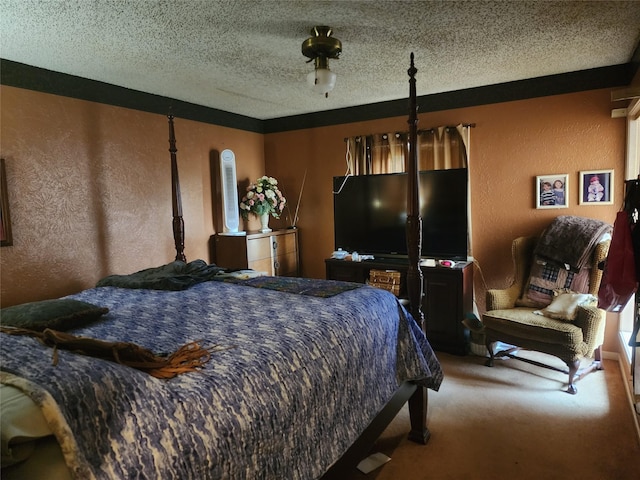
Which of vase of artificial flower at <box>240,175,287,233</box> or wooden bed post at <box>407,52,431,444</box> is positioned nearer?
wooden bed post at <box>407,52,431,444</box>

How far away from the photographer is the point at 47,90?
298 centimetres

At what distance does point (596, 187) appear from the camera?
3363 mm

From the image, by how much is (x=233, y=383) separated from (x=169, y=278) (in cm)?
147

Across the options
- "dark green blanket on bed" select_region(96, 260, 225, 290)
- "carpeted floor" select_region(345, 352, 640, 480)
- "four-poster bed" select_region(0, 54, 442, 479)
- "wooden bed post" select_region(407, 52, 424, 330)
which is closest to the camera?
"four-poster bed" select_region(0, 54, 442, 479)

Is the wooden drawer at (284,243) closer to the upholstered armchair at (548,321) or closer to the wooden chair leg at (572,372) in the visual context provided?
the upholstered armchair at (548,321)

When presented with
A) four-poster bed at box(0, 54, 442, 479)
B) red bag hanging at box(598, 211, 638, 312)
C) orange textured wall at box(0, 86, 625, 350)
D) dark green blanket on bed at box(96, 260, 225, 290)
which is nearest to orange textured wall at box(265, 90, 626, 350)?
orange textured wall at box(0, 86, 625, 350)

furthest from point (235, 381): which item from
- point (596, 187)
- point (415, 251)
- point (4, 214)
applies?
point (596, 187)

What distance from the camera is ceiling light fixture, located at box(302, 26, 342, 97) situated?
237 cm

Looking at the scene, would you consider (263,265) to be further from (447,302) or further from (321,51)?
(321,51)

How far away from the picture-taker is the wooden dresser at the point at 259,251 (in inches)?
164

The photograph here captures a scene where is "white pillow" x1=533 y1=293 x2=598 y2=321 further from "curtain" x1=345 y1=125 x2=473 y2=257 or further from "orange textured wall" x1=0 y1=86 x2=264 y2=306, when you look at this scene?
"orange textured wall" x1=0 y1=86 x2=264 y2=306

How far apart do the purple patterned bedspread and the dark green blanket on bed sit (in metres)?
0.16

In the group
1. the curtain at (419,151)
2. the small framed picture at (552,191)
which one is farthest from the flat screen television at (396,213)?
the small framed picture at (552,191)

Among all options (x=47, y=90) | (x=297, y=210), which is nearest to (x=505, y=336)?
(x=297, y=210)
